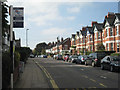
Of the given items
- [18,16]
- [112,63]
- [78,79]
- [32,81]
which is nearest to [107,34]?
[112,63]

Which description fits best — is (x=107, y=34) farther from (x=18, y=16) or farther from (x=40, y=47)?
(x=40, y=47)

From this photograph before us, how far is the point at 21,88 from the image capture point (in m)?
8.92

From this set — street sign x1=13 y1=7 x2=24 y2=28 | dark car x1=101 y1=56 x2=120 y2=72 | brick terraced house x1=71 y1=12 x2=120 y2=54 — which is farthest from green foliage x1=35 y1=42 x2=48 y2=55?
street sign x1=13 y1=7 x2=24 y2=28

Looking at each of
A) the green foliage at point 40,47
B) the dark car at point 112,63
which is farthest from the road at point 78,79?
the green foliage at point 40,47

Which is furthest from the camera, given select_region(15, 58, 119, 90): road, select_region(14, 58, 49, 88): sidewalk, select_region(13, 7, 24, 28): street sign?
select_region(15, 58, 119, 90): road

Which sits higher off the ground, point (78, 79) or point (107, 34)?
point (107, 34)

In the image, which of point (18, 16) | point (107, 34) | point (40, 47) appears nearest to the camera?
point (18, 16)

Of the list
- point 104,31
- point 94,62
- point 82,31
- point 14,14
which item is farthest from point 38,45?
point 14,14

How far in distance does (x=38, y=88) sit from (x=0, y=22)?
7.49 meters

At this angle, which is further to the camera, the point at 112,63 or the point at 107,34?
the point at 107,34

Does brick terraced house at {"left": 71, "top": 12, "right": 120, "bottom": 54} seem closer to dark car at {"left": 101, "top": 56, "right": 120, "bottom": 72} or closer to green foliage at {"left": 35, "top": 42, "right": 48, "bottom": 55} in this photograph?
dark car at {"left": 101, "top": 56, "right": 120, "bottom": 72}

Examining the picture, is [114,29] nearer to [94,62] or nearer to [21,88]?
[94,62]

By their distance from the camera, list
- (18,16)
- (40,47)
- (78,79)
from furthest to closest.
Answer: (40,47)
(78,79)
(18,16)

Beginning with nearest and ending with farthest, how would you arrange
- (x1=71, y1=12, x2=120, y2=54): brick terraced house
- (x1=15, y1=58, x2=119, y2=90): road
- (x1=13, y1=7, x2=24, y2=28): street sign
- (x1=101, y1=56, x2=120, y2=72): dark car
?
1. (x1=13, y1=7, x2=24, y2=28): street sign
2. (x1=15, y1=58, x2=119, y2=90): road
3. (x1=101, y1=56, x2=120, y2=72): dark car
4. (x1=71, y1=12, x2=120, y2=54): brick terraced house
